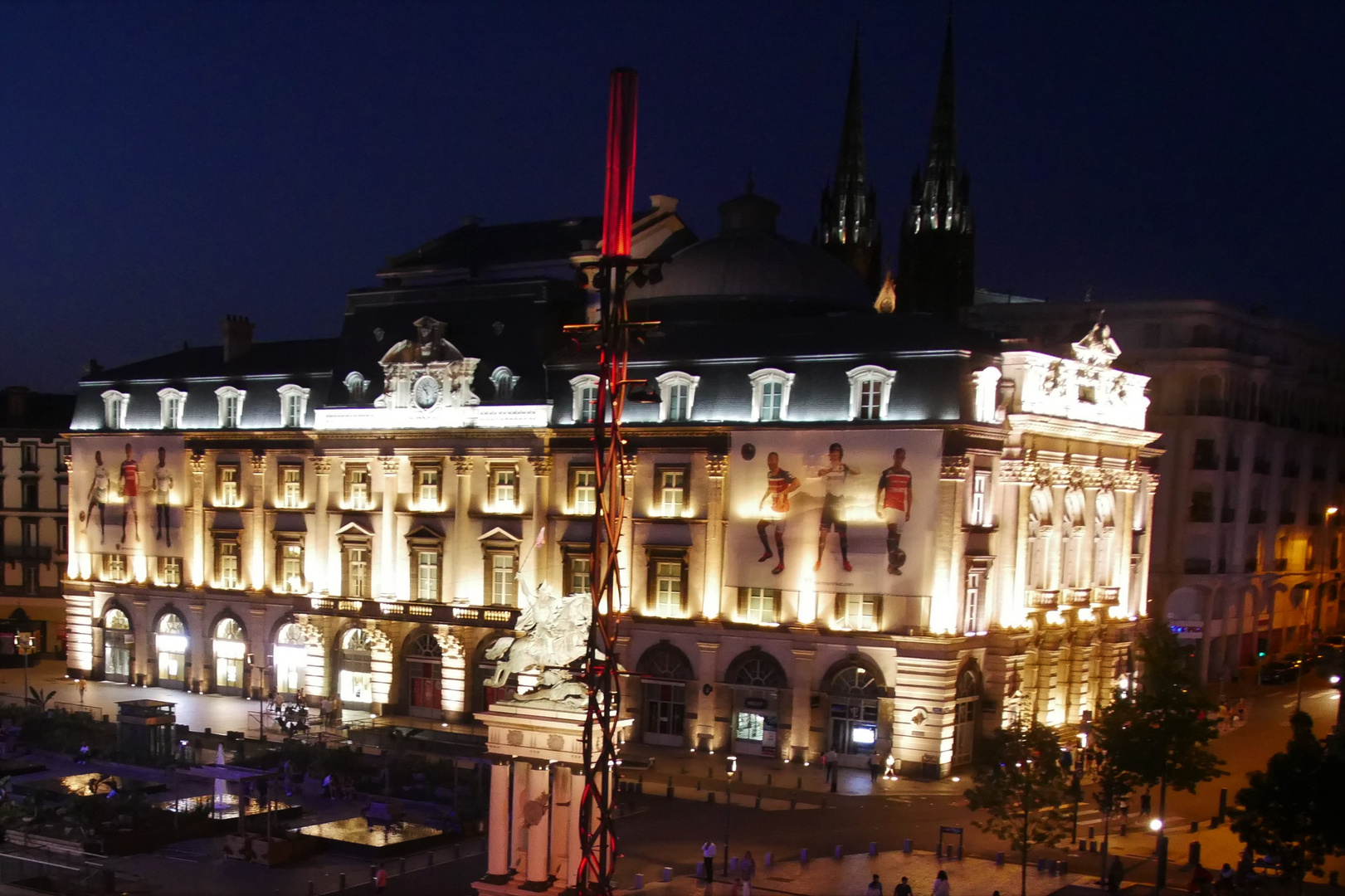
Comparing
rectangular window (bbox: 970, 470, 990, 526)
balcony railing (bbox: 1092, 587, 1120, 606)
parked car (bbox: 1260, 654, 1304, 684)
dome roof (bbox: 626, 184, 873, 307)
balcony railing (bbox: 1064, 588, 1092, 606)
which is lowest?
parked car (bbox: 1260, 654, 1304, 684)

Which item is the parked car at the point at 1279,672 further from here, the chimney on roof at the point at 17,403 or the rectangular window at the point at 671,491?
the chimney on roof at the point at 17,403

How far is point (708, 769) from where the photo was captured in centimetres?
6047

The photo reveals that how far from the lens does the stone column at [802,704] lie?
61875mm

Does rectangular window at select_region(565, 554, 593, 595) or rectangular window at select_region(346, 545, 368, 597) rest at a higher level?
rectangular window at select_region(565, 554, 593, 595)

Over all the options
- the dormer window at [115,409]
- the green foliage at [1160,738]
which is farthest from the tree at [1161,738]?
the dormer window at [115,409]

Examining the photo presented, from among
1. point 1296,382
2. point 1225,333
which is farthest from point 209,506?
point 1296,382

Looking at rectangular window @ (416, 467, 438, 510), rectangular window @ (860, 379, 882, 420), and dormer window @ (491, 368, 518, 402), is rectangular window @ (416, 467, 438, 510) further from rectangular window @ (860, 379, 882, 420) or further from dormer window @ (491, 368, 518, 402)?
rectangular window @ (860, 379, 882, 420)

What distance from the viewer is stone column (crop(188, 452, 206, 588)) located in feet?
263

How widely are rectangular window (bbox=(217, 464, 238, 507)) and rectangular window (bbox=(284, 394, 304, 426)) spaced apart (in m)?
4.49

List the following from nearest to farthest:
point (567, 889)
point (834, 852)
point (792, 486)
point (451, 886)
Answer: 1. point (567, 889)
2. point (451, 886)
3. point (834, 852)
4. point (792, 486)

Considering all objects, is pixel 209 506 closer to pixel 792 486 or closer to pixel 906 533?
pixel 792 486

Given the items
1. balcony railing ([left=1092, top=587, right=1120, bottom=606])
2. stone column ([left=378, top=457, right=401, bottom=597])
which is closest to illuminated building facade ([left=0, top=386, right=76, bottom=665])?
stone column ([left=378, top=457, right=401, bottom=597])

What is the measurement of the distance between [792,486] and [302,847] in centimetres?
2597

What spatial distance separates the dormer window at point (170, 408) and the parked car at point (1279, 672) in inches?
2599
